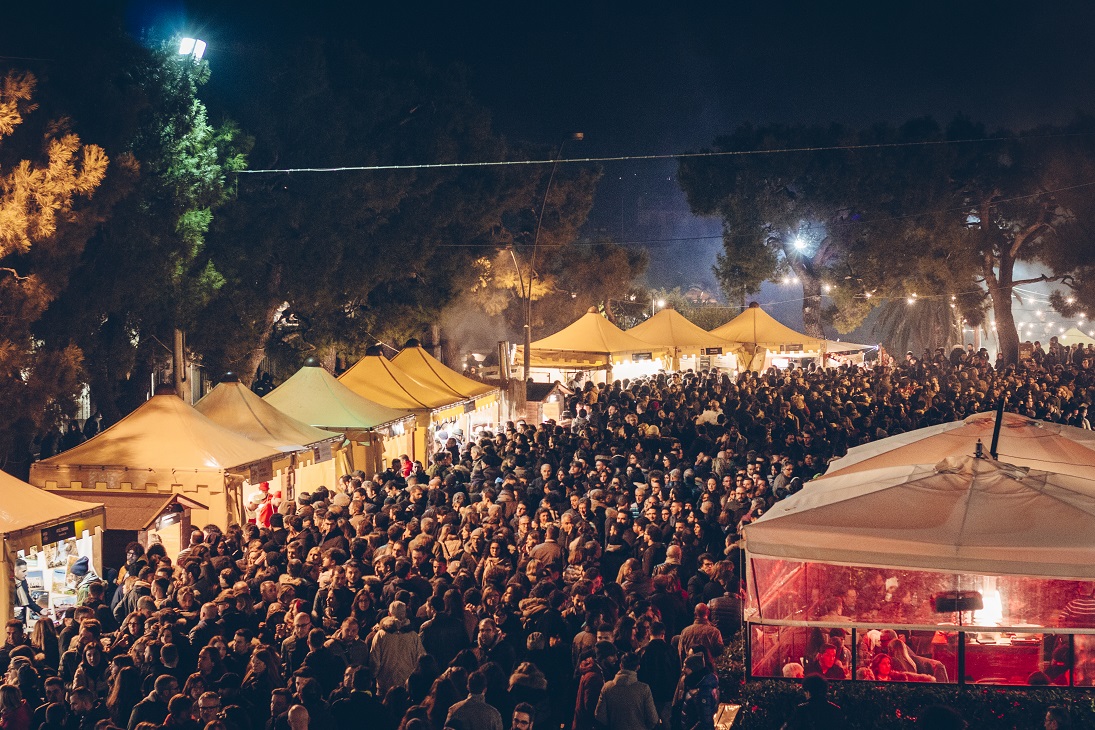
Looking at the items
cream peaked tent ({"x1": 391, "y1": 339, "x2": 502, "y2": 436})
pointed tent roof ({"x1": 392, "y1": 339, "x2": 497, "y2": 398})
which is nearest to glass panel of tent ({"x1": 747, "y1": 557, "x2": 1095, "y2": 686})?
cream peaked tent ({"x1": 391, "y1": 339, "x2": 502, "y2": 436})

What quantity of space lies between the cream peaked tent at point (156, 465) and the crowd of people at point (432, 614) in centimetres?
74

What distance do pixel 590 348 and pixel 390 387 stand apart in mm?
7763

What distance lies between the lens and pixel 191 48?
17.8m

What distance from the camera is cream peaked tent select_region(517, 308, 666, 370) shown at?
2522cm

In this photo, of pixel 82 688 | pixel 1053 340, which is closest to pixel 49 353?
pixel 82 688

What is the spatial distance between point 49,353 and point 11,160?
2.21 m

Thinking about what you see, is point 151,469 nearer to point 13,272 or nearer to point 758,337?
point 13,272

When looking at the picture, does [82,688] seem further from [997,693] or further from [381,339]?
[381,339]

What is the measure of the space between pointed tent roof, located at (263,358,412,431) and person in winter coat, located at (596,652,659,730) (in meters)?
10.2

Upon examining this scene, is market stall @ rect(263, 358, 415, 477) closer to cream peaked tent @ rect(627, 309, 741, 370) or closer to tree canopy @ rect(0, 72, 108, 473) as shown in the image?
tree canopy @ rect(0, 72, 108, 473)

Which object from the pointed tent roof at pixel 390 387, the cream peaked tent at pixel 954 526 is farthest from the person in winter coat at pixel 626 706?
the pointed tent roof at pixel 390 387

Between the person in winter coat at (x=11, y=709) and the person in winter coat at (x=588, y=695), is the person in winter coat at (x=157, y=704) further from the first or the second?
the person in winter coat at (x=588, y=695)

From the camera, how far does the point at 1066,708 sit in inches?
215

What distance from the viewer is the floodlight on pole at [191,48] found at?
676 inches
